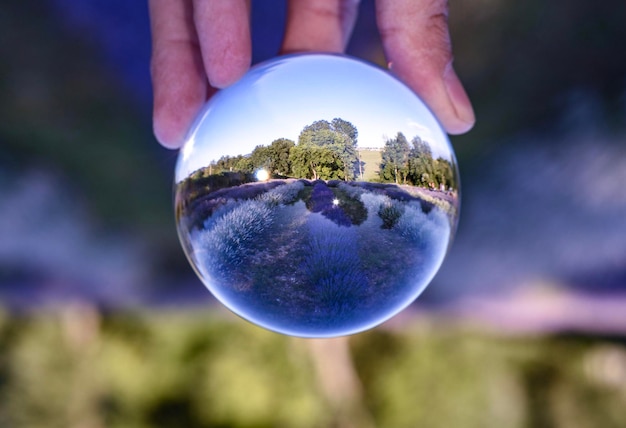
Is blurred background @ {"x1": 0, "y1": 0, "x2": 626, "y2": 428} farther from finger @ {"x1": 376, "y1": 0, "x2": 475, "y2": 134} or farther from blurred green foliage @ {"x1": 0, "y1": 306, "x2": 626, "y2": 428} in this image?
finger @ {"x1": 376, "y1": 0, "x2": 475, "y2": 134}

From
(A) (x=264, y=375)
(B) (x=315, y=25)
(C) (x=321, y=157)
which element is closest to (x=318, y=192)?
(C) (x=321, y=157)

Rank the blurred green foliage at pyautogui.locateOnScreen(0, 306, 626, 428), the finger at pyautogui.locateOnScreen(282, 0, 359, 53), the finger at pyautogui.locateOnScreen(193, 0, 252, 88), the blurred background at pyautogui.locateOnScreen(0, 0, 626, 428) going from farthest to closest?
the blurred green foliage at pyautogui.locateOnScreen(0, 306, 626, 428) → the blurred background at pyautogui.locateOnScreen(0, 0, 626, 428) → the finger at pyautogui.locateOnScreen(282, 0, 359, 53) → the finger at pyautogui.locateOnScreen(193, 0, 252, 88)

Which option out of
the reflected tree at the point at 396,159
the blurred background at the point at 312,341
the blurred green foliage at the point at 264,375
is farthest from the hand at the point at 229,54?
the blurred green foliage at the point at 264,375

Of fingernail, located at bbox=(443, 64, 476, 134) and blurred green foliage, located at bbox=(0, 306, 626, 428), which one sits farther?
blurred green foliage, located at bbox=(0, 306, 626, 428)

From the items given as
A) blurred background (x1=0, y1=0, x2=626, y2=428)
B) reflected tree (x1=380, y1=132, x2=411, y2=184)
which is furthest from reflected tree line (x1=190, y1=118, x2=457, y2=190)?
blurred background (x1=0, y1=0, x2=626, y2=428)

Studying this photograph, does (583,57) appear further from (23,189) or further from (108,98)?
(23,189)

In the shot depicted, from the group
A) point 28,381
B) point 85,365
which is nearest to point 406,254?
point 85,365

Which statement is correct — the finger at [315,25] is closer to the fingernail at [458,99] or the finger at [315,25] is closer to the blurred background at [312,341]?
the fingernail at [458,99]
